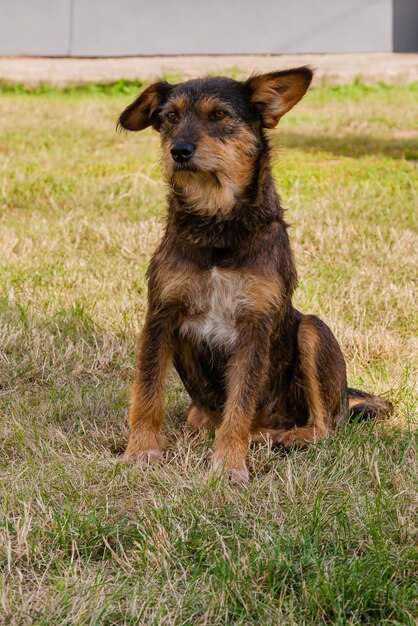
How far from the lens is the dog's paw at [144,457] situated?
4.05 m

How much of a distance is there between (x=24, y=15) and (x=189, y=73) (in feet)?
13.5

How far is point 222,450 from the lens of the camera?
4.02 meters

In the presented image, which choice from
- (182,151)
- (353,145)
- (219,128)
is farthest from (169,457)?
(353,145)

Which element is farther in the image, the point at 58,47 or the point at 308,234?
the point at 58,47

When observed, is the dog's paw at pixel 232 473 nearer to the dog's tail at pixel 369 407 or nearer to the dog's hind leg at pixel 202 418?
the dog's hind leg at pixel 202 418

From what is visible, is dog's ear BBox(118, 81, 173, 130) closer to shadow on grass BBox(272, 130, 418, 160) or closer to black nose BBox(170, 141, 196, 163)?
black nose BBox(170, 141, 196, 163)

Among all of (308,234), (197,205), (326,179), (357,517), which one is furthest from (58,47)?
(357,517)

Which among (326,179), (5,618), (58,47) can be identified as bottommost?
(5,618)

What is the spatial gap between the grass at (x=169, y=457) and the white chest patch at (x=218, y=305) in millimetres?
508

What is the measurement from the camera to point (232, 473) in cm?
389

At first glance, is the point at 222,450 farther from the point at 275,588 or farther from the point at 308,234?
the point at 308,234

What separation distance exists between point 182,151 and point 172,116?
0.31m

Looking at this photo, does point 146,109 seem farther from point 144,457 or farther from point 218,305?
point 144,457

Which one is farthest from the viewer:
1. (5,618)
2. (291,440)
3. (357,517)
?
(291,440)
